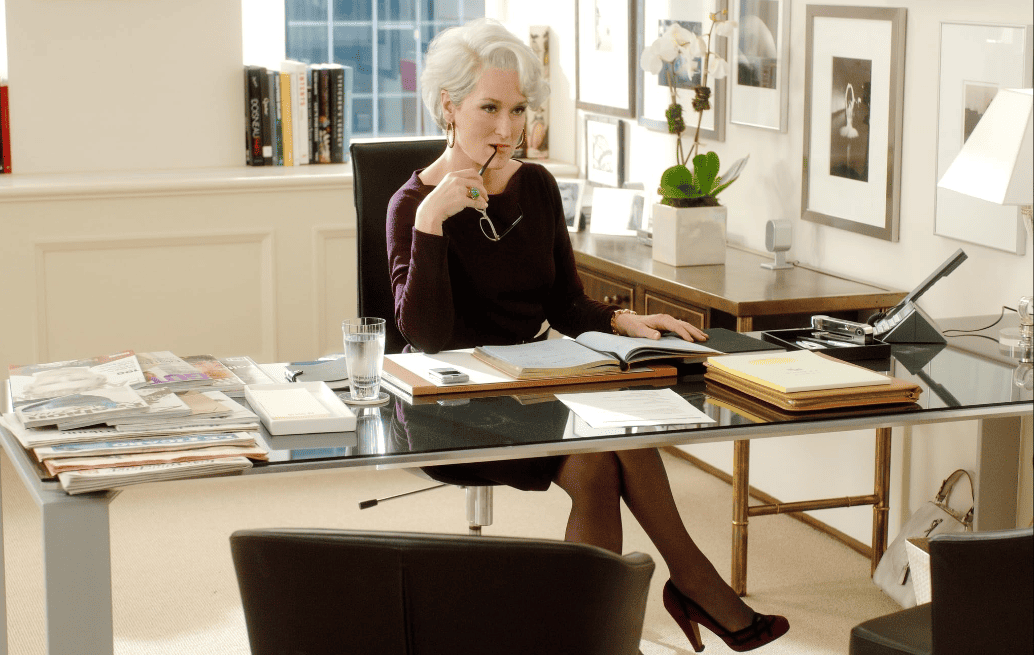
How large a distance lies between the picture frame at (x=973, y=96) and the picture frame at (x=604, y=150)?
1.43 metres

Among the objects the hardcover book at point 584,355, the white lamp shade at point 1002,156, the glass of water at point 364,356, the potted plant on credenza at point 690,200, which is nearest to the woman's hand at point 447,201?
the hardcover book at point 584,355

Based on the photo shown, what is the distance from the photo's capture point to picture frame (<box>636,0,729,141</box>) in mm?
3541

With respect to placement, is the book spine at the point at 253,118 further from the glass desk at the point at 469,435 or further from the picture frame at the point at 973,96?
the glass desk at the point at 469,435

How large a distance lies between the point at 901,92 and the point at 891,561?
1.06 metres

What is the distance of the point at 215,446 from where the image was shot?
1652 millimetres

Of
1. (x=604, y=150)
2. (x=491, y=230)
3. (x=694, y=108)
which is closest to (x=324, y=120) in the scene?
(x=604, y=150)

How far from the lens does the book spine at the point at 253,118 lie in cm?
420

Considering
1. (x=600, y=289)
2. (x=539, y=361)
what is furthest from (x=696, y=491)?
(x=539, y=361)

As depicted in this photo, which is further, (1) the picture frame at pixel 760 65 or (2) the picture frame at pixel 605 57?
(2) the picture frame at pixel 605 57

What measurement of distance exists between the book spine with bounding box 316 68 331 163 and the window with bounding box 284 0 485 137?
1.12 ft

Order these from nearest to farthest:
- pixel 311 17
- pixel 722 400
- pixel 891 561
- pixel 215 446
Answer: pixel 215 446, pixel 722 400, pixel 891 561, pixel 311 17

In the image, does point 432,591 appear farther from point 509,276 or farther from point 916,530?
point 916,530

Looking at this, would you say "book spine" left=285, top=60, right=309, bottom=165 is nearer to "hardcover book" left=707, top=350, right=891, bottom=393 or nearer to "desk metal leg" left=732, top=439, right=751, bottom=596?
Answer: "desk metal leg" left=732, top=439, right=751, bottom=596

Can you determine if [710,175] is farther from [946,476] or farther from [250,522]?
[250,522]
